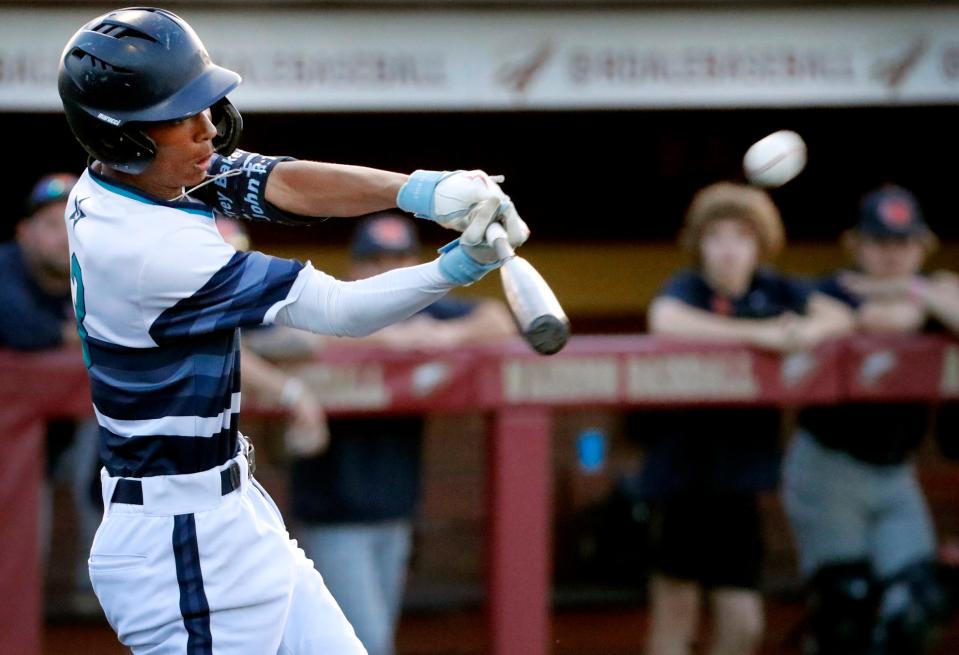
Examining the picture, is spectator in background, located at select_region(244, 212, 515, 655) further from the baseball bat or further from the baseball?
the baseball bat

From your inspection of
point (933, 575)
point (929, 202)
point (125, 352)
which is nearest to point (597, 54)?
point (933, 575)

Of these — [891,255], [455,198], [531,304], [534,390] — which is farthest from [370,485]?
[531,304]

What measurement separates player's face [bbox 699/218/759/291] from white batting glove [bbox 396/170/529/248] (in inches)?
82.3

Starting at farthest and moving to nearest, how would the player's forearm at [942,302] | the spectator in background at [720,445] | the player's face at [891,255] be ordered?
1. the player's face at [891,255]
2. the player's forearm at [942,302]
3. the spectator in background at [720,445]

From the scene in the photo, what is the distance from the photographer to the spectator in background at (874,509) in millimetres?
4422

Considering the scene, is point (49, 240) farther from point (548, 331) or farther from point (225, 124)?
point (548, 331)

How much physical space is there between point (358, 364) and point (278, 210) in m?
1.72

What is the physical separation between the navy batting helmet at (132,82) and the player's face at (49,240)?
6.45 ft

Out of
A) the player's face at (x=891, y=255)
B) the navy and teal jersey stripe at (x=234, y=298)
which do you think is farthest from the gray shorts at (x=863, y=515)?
the navy and teal jersey stripe at (x=234, y=298)

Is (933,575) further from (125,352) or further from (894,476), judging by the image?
(125,352)

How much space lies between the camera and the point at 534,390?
169 inches

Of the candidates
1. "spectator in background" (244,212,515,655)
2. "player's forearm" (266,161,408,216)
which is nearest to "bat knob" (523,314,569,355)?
"player's forearm" (266,161,408,216)

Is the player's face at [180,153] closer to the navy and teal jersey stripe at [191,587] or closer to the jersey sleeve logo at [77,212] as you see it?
the jersey sleeve logo at [77,212]

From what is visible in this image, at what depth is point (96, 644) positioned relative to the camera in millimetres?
→ 5527
